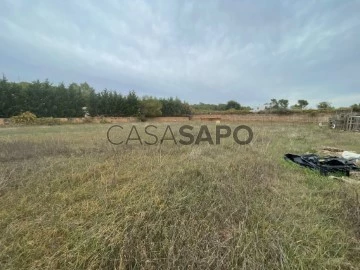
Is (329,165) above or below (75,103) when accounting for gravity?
below

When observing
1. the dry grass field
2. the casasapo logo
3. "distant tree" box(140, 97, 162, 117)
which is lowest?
the casasapo logo

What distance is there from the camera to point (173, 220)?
2023 millimetres

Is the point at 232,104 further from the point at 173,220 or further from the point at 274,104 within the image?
the point at 173,220

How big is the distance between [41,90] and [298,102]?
4088 centimetres

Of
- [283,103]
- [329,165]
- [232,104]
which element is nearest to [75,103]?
[329,165]

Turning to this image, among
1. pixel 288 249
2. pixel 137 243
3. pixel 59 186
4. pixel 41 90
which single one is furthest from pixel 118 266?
pixel 41 90

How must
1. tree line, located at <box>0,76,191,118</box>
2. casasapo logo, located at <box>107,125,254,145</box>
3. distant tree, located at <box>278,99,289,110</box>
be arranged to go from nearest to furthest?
casasapo logo, located at <box>107,125,254,145</box> → tree line, located at <box>0,76,191,118</box> → distant tree, located at <box>278,99,289,110</box>

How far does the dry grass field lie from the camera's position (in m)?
1.60

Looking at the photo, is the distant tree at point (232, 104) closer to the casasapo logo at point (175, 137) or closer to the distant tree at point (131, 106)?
the distant tree at point (131, 106)

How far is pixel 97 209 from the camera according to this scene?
220 cm

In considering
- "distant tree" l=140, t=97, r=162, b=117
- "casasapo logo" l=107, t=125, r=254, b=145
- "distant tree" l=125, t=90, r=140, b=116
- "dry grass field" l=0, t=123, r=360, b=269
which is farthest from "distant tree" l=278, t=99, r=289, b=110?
"dry grass field" l=0, t=123, r=360, b=269

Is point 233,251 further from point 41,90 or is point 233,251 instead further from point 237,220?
point 41,90

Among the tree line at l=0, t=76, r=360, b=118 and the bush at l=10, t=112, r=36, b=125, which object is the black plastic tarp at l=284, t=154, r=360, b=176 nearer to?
the tree line at l=0, t=76, r=360, b=118

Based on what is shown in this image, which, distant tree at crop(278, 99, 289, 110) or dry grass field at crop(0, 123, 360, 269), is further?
→ distant tree at crop(278, 99, 289, 110)
